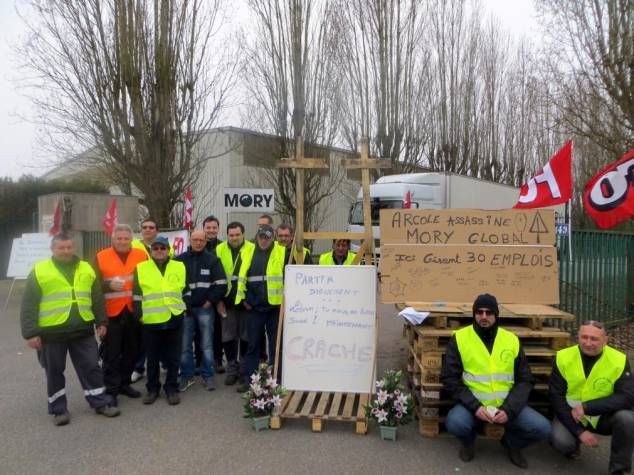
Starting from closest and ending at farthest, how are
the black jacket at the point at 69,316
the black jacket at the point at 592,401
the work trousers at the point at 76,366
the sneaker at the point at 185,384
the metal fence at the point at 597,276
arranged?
the black jacket at the point at 592,401 → the black jacket at the point at 69,316 → the work trousers at the point at 76,366 → the sneaker at the point at 185,384 → the metal fence at the point at 597,276

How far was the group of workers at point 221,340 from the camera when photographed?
3.97 m

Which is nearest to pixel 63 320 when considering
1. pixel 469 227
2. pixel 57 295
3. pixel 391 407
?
pixel 57 295

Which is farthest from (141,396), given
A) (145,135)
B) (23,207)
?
(23,207)

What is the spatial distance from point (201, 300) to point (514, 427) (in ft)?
11.6

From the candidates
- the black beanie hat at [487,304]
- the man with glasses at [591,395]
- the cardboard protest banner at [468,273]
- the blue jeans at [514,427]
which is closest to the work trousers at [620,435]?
the man with glasses at [591,395]

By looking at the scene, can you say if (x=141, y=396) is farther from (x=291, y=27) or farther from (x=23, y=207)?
(x=23, y=207)

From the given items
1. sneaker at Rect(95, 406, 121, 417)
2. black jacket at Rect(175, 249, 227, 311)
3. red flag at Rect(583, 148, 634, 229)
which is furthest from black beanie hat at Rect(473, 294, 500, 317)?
sneaker at Rect(95, 406, 121, 417)

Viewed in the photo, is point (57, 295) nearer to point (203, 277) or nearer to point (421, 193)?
point (203, 277)

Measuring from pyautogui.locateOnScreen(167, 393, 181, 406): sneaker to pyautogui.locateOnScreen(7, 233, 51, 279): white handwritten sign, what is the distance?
25.1 ft

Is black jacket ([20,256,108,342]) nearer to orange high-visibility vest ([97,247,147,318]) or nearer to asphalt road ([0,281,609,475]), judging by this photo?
orange high-visibility vest ([97,247,147,318])

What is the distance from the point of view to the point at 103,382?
212 inches

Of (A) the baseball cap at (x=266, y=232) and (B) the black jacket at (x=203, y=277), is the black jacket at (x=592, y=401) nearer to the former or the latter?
(A) the baseball cap at (x=266, y=232)

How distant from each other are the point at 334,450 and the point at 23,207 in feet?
57.4

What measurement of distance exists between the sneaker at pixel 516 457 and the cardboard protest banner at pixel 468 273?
57.0 inches
